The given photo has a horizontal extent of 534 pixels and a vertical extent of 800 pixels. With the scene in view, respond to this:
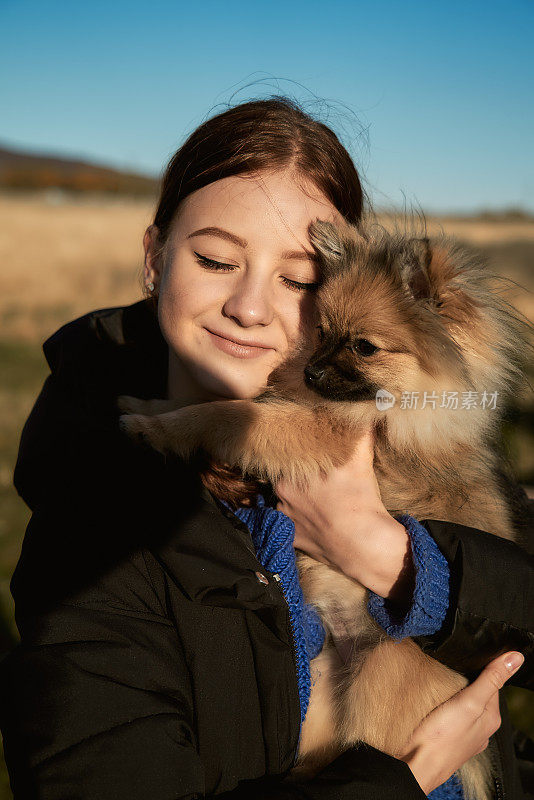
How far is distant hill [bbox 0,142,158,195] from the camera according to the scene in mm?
31562

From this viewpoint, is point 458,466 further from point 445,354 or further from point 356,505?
point 356,505

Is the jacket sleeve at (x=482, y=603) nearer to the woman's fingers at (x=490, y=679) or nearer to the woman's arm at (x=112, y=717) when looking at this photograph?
the woman's fingers at (x=490, y=679)

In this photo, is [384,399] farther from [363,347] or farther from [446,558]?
[446,558]

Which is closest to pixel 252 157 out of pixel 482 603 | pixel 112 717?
pixel 482 603

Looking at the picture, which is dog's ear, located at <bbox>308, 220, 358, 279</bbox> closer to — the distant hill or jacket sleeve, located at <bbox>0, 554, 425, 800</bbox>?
jacket sleeve, located at <bbox>0, 554, 425, 800</bbox>

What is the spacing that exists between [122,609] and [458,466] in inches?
54.6

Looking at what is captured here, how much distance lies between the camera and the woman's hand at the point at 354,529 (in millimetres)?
1747

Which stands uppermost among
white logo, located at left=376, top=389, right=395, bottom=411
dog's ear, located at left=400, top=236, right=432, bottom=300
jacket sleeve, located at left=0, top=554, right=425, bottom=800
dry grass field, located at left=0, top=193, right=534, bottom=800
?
dog's ear, located at left=400, top=236, right=432, bottom=300

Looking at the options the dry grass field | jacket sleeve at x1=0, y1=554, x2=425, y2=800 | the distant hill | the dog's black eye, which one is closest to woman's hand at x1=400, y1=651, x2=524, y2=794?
jacket sleeve at x1=0, y1=554, x2=425, y2=800

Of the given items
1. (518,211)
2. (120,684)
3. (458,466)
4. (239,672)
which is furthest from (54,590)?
(518,211)

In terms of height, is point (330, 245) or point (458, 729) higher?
point (330, 245)

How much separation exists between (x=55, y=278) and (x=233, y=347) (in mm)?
12424

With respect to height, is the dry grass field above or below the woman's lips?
below

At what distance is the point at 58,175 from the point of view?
116 feet
